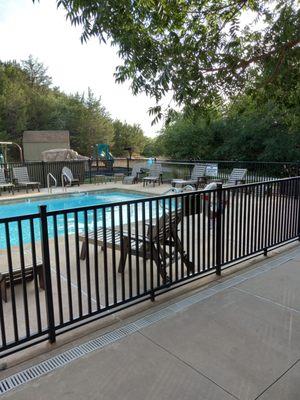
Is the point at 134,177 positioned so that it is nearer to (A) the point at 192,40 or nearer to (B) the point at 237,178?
(B) the point at 237,178

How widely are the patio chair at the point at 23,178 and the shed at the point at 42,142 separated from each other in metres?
11.8

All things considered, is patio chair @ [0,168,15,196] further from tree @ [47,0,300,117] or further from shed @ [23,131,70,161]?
shed @ [23,131,70,161]

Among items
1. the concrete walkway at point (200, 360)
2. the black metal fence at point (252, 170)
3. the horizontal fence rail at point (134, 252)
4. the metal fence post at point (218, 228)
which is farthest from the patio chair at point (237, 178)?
the concrete walkway at point (200, 360)

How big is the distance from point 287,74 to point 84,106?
90.1 feet

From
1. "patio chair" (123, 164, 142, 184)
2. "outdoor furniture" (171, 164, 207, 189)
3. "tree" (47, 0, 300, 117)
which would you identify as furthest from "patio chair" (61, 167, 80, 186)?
"tree" (47, 0, 300, 117)

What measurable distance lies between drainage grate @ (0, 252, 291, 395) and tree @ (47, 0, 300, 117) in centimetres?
201

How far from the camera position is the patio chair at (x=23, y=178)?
1193 centimetres

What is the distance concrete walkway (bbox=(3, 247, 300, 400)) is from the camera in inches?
74.7

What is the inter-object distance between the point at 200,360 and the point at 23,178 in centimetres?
1152

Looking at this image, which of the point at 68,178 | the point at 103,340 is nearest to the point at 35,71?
the point at 68,178

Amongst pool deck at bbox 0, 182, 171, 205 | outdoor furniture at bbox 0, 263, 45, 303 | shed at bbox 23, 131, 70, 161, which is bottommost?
pool deck at bbox 0, 182, 171, 205

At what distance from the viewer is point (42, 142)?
78.9 ft

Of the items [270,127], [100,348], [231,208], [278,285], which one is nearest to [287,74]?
[231,208]

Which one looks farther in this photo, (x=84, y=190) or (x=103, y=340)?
(x=84, y=190)
